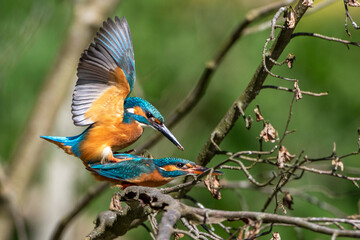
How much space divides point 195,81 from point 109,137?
359cm

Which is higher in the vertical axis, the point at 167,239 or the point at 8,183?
the point at 167,239

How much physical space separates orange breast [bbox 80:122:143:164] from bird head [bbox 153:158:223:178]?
0.17 metres

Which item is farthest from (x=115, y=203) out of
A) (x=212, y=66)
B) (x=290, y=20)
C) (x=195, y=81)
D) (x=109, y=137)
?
(x=195, y=81)

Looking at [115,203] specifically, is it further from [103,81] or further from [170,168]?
[103,81]

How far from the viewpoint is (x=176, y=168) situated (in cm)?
221

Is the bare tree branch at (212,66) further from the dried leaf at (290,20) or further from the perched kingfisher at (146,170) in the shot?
the perched kingfisher at (146,170)

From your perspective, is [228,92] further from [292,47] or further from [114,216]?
[114,216]

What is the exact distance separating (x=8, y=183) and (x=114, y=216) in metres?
2.68

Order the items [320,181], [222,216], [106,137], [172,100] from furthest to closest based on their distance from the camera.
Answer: [320,181] < [172,100] < [106,137] < [222,216]

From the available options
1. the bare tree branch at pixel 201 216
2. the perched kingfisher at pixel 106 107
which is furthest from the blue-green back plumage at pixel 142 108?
the bare tree branch at pixel 201 216

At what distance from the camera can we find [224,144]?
6.20 m

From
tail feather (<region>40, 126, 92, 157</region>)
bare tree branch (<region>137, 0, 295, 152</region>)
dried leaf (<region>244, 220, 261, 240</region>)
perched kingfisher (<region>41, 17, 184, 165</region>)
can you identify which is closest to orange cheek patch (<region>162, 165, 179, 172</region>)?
perched kingfisher (<region>41, 17, 184, 165</region>)

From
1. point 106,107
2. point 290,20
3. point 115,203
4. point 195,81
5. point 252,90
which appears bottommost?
point 195,81

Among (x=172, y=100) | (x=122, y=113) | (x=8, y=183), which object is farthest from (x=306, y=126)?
(x=122, y=113)
